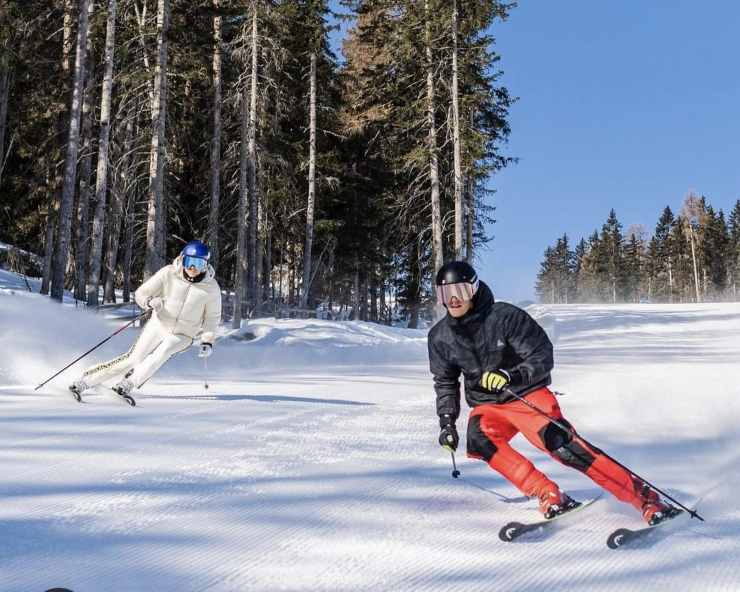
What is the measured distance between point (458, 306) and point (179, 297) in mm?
4489

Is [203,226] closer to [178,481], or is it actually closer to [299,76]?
[299,76]

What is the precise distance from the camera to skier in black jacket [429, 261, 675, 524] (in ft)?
11.0

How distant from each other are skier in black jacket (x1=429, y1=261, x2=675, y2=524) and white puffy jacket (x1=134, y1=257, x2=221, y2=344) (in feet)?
13.7

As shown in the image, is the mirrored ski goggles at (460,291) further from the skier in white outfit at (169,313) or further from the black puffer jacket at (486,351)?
the skier in white outfit at (169,313)

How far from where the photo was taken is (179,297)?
7105 mm

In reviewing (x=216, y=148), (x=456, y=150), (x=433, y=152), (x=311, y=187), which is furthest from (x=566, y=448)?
(x=311, y=187)

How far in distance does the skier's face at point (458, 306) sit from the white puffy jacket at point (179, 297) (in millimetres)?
4192

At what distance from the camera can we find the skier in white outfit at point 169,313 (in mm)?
6914

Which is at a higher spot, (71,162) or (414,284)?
(71,162)

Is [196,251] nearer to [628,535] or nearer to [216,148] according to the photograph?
[628,535]

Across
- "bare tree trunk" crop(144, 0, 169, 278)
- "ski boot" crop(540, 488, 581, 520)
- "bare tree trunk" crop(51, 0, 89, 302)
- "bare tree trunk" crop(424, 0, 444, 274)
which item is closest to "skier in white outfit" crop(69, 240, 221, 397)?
"ski boot" crop(540, 488, 581, 520)

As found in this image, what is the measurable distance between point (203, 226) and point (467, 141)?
1203 centimetres

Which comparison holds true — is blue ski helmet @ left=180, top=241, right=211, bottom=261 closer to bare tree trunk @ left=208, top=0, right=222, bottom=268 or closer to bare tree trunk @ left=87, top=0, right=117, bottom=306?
bare tree trunk @ left=87, top=0, right=117, bottom=306

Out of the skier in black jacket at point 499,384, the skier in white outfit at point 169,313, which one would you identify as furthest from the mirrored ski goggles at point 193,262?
the skier in black jacket at point 499,384
